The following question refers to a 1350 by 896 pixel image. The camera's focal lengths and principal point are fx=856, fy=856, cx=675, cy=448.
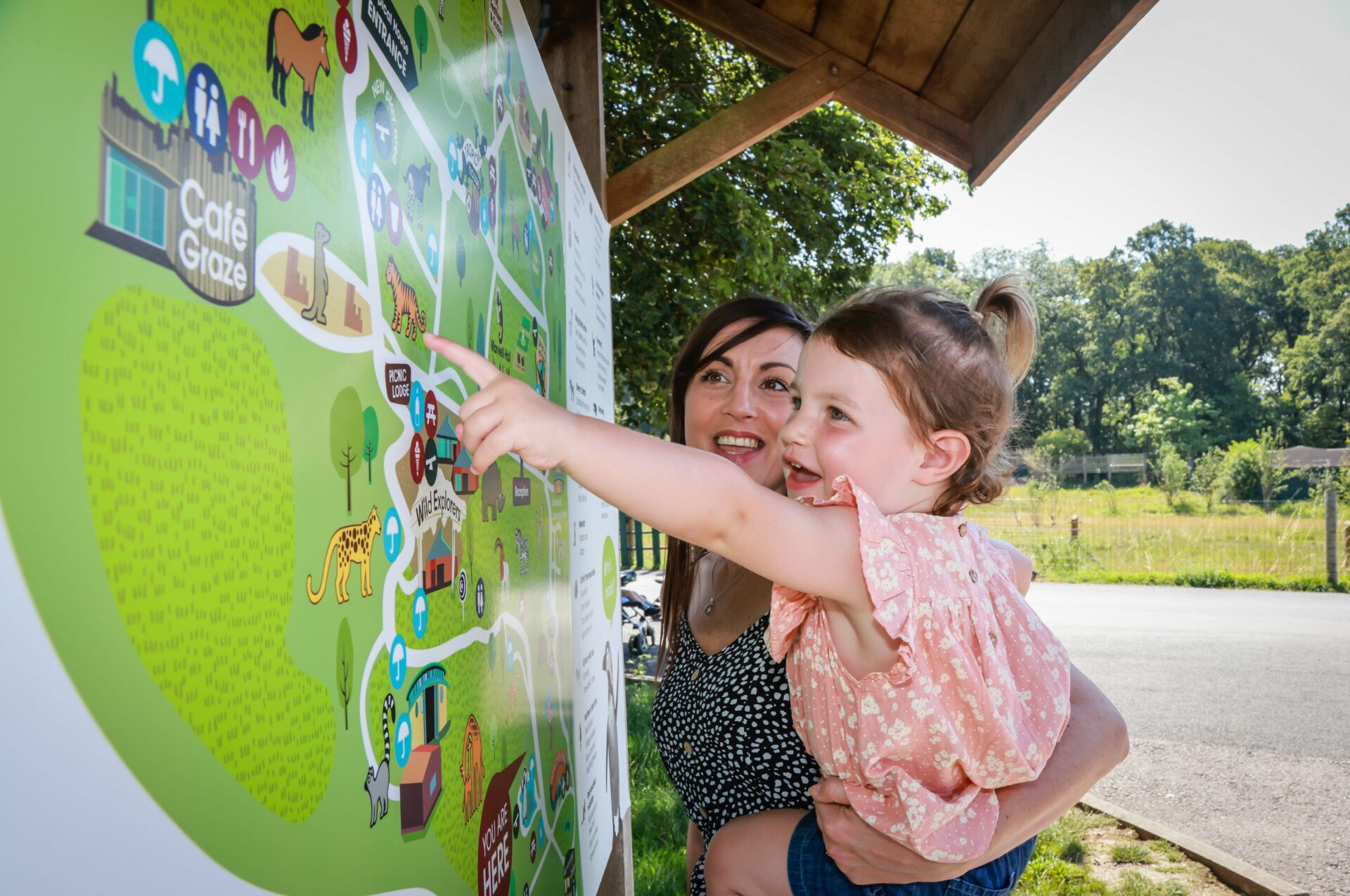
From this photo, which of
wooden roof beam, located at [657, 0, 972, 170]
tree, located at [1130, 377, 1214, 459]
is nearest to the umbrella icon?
wooden roof beam, located at [657, 0, 972, 170]

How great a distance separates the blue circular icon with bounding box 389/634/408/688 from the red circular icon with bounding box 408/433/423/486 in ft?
0.67

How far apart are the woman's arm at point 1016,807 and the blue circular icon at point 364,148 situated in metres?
1.21

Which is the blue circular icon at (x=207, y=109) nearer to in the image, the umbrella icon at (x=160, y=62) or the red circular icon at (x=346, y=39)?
the umbrella icon at (x=160, y=62)

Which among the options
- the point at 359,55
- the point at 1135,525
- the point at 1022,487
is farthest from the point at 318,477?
the point at 1022,487

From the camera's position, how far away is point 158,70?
0.60 m

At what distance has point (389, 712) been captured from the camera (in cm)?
98

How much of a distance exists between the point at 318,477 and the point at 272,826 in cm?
32

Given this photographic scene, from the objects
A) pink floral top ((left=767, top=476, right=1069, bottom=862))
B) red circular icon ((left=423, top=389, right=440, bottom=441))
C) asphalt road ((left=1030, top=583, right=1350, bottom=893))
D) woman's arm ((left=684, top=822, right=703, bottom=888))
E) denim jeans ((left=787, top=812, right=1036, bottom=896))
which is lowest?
asphalt road ((left=1030, top=583, right=1350, bottom=893))

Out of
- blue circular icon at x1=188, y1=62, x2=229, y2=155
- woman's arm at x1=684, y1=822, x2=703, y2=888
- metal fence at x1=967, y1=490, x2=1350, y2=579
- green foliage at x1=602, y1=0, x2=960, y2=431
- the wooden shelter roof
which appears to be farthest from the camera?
metal fence at x1=967, y1=490, x2=1350, y2=579

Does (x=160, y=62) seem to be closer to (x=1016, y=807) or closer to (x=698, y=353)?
(x=1016, y=807)

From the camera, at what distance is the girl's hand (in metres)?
0.96

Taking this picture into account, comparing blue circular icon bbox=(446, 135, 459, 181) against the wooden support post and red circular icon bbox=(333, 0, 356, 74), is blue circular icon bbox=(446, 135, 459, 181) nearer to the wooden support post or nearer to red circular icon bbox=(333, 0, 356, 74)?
red circular icon bbox=(333, 0, 356, 74)

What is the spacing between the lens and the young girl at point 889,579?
1.21 meters

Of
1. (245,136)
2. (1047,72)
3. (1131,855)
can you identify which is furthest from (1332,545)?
(245,136)
